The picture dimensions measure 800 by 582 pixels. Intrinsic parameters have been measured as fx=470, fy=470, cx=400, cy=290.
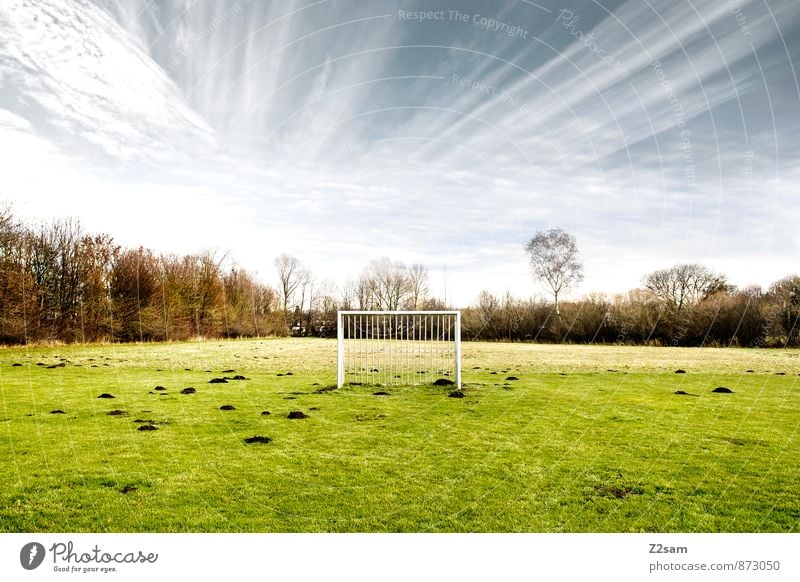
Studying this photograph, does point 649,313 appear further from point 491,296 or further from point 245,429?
point 245,429

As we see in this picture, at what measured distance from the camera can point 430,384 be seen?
621 inches

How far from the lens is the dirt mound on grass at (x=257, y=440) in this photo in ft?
25.6

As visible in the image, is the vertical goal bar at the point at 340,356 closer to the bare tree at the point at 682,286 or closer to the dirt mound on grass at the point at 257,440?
the dirt mound on grass at the point at 257,440

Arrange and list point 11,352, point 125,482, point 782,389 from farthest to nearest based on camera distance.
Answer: point 11,352, point 782,389, point 125,482

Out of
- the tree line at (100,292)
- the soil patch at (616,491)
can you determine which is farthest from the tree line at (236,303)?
the soil patch at (616,491)

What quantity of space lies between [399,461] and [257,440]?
2693mm

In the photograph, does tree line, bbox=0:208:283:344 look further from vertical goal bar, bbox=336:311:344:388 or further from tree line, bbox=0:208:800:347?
vertical goal bar, bbox=336:311:344:388

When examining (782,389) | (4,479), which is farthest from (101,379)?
(782,389)

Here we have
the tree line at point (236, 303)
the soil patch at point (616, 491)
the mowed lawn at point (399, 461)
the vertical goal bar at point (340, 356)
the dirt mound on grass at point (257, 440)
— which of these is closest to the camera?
the mowed lawn at point (399, 461)

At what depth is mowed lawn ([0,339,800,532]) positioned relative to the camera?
4.82 m

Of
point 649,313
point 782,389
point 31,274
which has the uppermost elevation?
point 31,274

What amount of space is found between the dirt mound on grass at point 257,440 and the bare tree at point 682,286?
3872 cm
